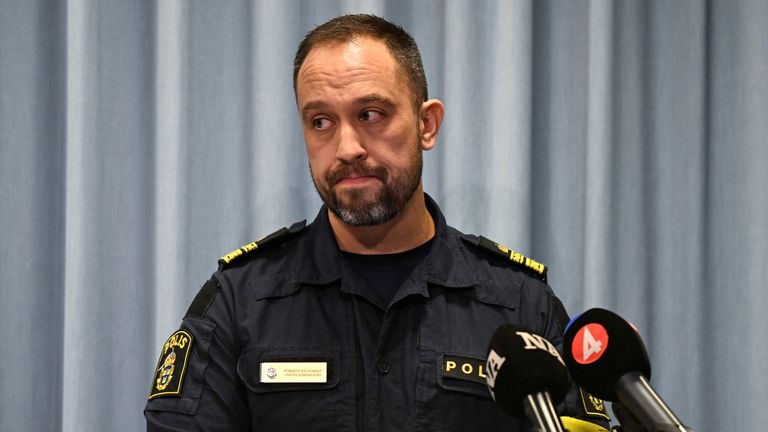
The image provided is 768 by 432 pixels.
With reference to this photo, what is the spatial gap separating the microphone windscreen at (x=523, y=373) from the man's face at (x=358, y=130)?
0.58 m

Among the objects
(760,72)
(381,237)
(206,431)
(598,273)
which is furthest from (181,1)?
(760,72)

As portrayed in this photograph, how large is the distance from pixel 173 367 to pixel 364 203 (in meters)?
0.45

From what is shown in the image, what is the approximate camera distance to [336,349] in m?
1.34

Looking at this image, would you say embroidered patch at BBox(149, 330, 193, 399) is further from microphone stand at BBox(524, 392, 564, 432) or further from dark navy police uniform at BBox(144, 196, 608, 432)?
microphone stand at BBox(524, 392, 564, 432)

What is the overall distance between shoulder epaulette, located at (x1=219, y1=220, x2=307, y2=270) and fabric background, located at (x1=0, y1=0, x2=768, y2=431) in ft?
1.12

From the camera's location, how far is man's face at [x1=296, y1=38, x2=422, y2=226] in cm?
136

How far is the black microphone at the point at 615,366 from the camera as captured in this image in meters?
0.71

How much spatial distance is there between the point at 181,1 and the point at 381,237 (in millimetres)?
836

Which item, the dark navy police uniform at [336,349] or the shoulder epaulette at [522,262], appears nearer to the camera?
the dark navy police uniform at [336,349]

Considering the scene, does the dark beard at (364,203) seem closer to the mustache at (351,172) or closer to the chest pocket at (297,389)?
the mustache at (351,172)

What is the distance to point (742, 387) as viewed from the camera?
2021 mm

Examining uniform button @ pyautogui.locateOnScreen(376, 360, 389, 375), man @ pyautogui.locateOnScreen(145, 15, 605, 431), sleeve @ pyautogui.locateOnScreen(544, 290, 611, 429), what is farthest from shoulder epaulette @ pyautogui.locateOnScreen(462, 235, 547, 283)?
uniform button @ pyautogui.locateOnScreen(376, 360, 389, 375)

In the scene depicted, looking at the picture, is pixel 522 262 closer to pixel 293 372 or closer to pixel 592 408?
pixel 592 408

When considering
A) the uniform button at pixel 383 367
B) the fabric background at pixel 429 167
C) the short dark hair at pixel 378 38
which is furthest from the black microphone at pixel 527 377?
the fabric background at pixel 429 167
